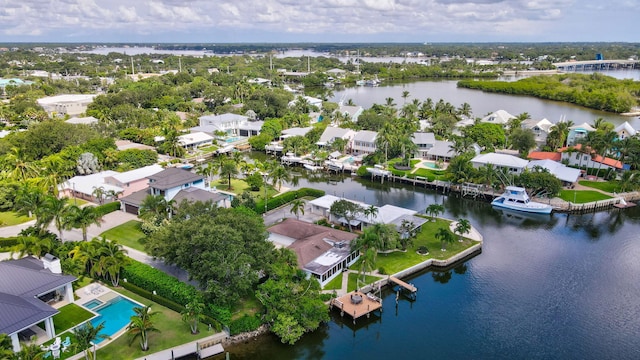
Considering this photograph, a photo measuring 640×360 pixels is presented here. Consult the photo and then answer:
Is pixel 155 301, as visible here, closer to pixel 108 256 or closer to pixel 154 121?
pixel 108 256

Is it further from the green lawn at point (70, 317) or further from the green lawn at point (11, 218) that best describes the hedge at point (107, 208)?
the green lawn at point (70, 317)

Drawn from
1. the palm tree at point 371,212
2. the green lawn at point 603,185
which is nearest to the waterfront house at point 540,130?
the green lawn at point 603,185

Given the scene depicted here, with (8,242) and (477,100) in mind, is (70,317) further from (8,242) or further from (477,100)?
(477,100)

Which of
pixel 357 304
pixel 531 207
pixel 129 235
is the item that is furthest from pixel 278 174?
pixel 531 207

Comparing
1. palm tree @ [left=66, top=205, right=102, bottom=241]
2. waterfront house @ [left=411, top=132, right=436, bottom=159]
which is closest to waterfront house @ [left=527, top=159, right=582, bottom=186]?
waterfront house @ [left=411, top=132, right=436, bottom=159]

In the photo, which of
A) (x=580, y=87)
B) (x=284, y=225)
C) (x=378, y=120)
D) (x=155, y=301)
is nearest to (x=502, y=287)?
(x=284, y=225)
